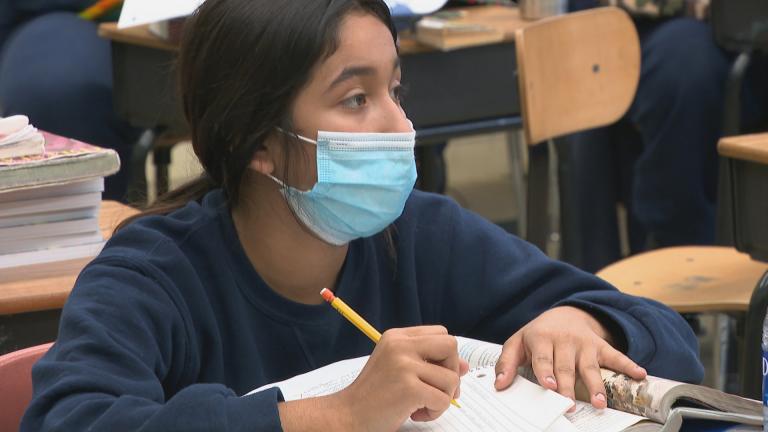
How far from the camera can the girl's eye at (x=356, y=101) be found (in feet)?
4.49

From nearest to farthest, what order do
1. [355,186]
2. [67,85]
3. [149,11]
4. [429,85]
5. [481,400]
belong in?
[481,400] → [355,186] → [149,11] → [429,85] → [67,85]

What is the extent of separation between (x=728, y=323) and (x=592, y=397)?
1.74 metres

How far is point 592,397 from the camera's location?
121cm

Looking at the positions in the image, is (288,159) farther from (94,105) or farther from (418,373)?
(94,105)

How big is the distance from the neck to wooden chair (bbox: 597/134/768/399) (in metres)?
0.96

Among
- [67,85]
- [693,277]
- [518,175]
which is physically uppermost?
[67,85]

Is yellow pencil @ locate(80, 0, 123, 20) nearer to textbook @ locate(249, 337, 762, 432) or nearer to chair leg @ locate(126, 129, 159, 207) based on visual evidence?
chair leg @ locate(126, 129, 159, 207)

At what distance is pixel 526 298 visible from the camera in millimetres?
1514

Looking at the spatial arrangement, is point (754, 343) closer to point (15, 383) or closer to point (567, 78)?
point (567, 78)

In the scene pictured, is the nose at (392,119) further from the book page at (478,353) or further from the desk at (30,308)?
the desk at (30,308)

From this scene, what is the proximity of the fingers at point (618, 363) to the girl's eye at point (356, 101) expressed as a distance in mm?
375

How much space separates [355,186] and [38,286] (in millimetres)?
519

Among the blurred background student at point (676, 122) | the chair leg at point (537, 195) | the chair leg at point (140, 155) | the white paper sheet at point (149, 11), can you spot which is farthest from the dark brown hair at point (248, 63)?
the blurred background student at point (676, 122)

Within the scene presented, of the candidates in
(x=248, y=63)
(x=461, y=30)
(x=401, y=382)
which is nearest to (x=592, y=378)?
(x=401, y=382)
